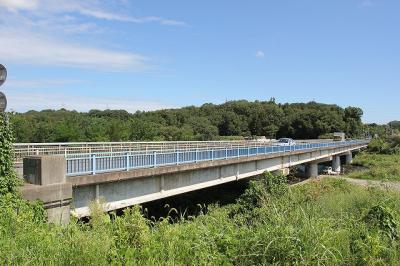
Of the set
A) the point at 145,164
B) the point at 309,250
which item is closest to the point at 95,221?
the point at 309,250

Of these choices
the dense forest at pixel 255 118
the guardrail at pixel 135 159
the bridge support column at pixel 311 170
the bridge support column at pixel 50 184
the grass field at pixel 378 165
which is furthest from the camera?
the dense forest at pixel 255 118

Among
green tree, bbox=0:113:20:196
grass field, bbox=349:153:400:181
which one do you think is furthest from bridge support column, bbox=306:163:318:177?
green tree, bbox=0:113:20:196

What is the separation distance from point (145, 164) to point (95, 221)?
11.8 meters

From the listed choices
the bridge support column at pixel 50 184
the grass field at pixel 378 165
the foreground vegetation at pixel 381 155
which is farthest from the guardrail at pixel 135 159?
the foreground vegetation at pixel 381 155

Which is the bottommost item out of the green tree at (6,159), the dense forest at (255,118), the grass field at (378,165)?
the grass field at (378,165)

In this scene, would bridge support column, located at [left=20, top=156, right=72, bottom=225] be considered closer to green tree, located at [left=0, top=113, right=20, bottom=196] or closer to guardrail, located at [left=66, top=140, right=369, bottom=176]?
green tree, located at [left=0, top=113, right=20, bottom=196]

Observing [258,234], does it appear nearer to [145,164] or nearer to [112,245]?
[112,245]

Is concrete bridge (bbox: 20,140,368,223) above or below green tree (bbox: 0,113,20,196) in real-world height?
below

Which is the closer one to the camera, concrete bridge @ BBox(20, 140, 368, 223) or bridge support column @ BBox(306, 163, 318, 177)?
concrete bridge @ BBox(20, 140, 368, 223)

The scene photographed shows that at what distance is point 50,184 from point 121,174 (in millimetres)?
5165

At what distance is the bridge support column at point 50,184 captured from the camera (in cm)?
1091

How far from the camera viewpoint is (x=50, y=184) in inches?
447

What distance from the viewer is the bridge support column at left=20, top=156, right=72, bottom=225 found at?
1091 centimetres

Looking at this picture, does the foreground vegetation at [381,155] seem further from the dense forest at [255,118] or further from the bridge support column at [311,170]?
the dense forest at [255,118]
